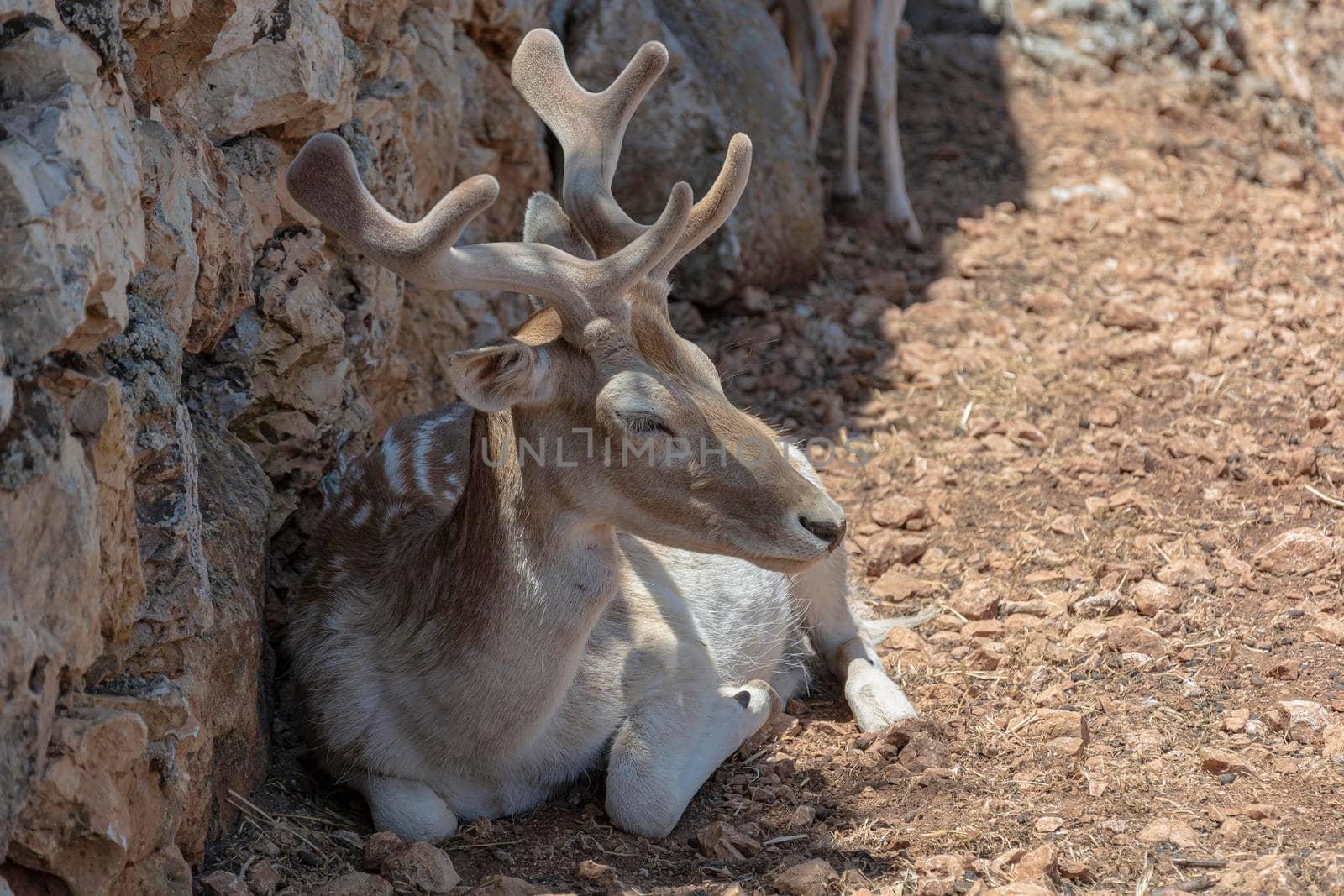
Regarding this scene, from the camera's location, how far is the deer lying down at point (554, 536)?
314cm

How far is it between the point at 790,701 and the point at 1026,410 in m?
1.84

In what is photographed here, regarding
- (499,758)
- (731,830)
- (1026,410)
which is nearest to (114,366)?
(499,758)

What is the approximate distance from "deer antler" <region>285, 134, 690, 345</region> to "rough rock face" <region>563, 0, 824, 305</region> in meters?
3.25

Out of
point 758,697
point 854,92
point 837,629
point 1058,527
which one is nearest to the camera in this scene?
point 758,697

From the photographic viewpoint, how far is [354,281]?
4.41 meters

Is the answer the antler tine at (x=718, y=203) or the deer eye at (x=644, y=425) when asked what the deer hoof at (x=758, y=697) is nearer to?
the deer eye at (x=644, y=425)

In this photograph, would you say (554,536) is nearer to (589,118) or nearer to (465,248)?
(465,248)

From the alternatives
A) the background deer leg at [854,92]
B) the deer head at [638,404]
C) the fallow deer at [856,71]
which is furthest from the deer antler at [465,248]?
the background deer leg at [854,92]

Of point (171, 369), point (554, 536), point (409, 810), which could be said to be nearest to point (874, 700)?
point (554, 536)

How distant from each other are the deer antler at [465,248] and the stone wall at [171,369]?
0.38 meters

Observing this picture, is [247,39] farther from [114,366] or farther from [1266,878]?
[1266,878]

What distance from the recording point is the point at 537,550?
10.9 ft

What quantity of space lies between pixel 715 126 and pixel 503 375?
365 centimetres

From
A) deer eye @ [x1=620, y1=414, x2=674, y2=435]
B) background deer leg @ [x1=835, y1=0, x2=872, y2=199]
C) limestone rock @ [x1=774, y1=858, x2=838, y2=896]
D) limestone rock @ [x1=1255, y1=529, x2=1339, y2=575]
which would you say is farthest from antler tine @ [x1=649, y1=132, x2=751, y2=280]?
background deer leg @ [x1=835, y1=0, x2=872, y2=199]
